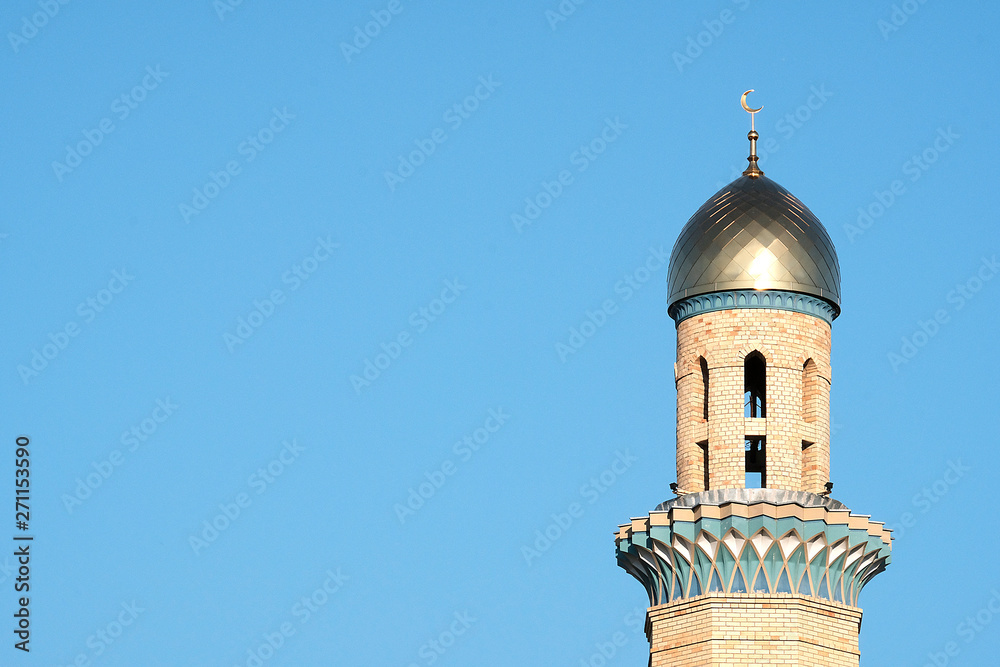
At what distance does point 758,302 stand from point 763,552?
5672 mm

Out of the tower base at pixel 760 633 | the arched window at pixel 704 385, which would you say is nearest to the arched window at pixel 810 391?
the arched window at pixel 704 385

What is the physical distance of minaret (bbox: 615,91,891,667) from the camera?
4759 centimetres

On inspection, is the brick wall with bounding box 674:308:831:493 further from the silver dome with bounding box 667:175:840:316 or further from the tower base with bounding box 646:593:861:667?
the tower base with bounding box 646:593:861:667

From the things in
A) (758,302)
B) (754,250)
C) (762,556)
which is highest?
(754,250)

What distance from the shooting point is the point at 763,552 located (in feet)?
157

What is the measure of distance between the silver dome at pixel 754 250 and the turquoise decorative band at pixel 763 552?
5216mm

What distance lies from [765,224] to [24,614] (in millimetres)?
18250

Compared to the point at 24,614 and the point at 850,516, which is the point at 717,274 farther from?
the point at 24,614

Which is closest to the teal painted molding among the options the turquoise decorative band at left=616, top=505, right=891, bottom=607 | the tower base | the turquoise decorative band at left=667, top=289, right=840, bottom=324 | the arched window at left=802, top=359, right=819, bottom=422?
the turquoise decorative band at left=616, top=505, right=891, bottom=607

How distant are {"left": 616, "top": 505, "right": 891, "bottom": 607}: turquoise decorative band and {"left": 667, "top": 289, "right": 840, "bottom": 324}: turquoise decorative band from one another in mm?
4717

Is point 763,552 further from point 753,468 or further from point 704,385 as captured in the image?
point 704,385

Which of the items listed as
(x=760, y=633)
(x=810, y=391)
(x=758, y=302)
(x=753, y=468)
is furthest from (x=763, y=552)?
(x=758, y=302)

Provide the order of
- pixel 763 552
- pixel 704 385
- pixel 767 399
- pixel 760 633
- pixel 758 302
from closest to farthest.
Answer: pixel 760 633 < pixel 763 552 < pixel 767 399 < pixel 758 302 < pixel 704 385

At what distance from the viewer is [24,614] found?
4925cm
